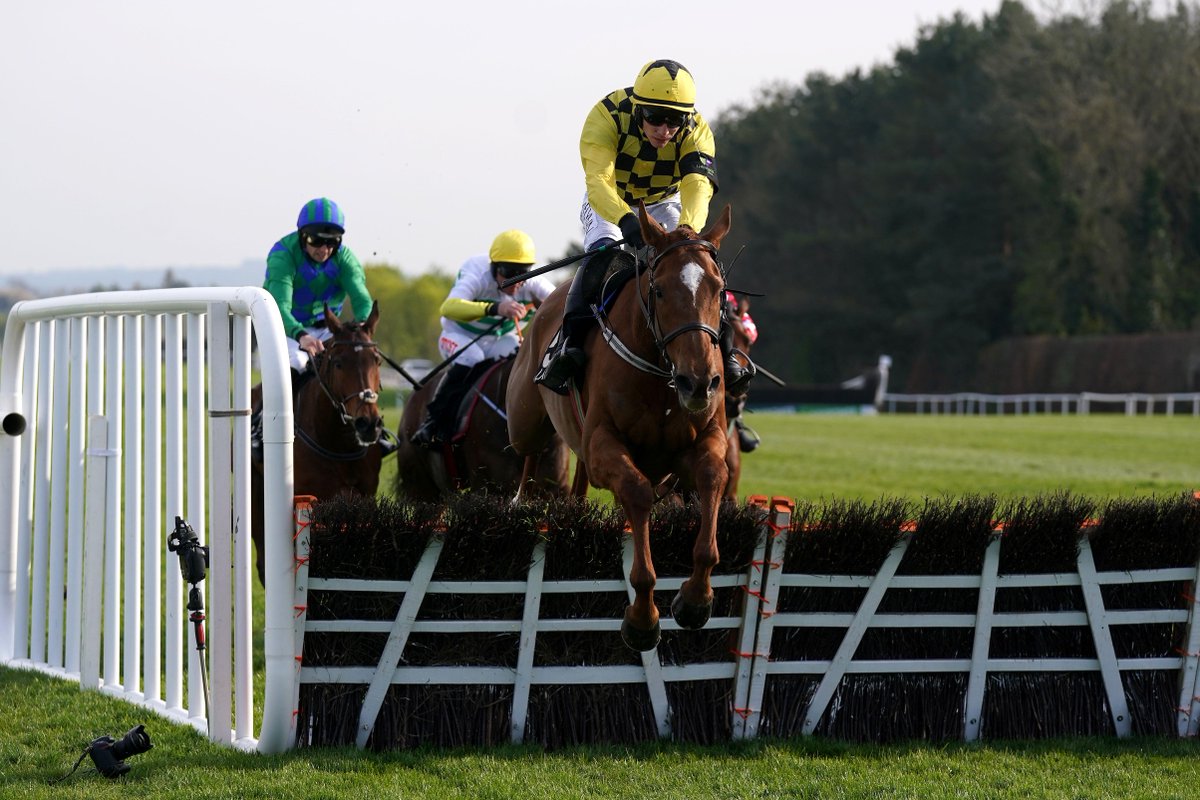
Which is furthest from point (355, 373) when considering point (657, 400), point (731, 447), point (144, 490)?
point (657, 400)

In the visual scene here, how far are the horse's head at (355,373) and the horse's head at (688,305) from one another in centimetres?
256

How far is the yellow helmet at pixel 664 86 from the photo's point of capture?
245 inches

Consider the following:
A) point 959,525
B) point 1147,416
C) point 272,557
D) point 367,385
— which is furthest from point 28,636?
point 1147,416

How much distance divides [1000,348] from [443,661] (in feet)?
140

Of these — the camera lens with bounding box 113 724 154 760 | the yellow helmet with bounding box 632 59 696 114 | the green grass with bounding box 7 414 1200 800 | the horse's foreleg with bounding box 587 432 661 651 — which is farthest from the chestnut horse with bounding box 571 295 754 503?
the camera lens with bounding box 113 724 154 760

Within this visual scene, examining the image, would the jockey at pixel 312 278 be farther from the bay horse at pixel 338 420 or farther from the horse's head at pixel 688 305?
the horse's head at pixel 688 305

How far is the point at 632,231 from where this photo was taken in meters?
5.76

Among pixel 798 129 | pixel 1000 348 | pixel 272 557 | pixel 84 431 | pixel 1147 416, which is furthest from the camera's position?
pixel 798 129

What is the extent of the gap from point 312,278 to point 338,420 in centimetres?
87

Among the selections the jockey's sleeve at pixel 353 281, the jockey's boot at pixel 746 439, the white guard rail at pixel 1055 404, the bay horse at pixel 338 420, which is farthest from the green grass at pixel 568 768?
Answer: the white guard rail at pixel 1055 404

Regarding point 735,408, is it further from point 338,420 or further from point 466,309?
point 338,420

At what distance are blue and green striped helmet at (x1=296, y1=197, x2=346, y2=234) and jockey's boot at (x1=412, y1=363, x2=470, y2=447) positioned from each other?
1.22m

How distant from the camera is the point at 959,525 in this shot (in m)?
5.82

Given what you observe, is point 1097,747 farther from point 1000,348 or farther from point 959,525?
point 1000,348
